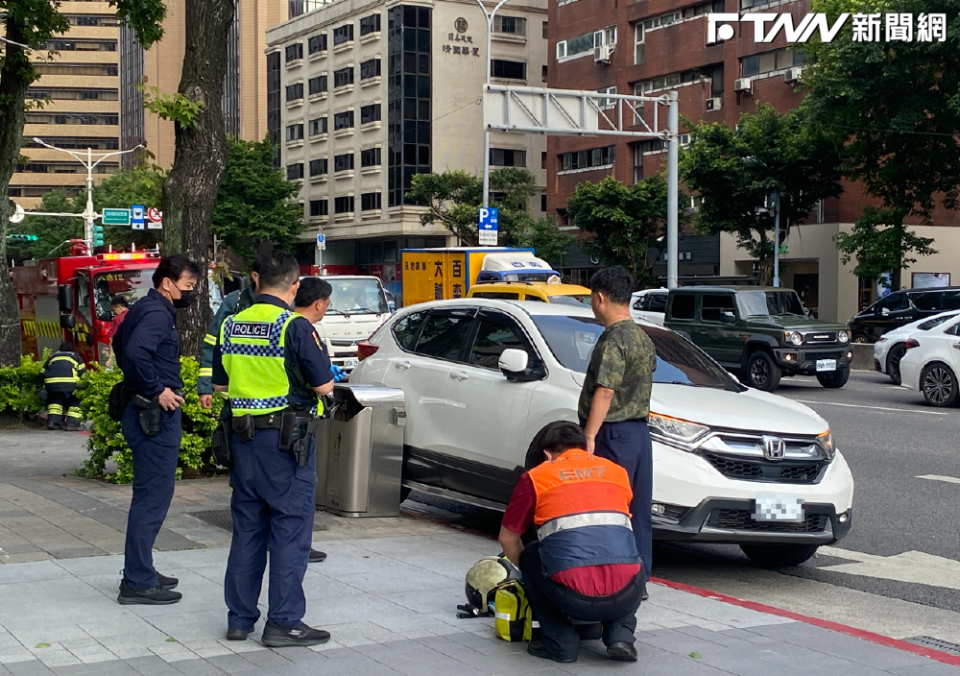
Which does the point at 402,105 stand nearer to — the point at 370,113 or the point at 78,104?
the point at 370,113

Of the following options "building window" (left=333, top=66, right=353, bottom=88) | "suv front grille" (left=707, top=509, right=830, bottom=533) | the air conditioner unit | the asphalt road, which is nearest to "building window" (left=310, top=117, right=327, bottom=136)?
"building window" (left=333, top=66, right=353, bottom=88)

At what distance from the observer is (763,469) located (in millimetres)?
7441

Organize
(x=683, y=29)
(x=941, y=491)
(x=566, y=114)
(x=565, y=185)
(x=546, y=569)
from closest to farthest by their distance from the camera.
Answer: (x=546, y=569), (x=941, y=491), (x=566, y=114), (x=683, y=29), (x=565, y=185)

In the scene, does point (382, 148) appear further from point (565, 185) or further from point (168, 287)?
point (168, 287)

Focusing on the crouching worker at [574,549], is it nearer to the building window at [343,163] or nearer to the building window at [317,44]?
the building window at [343,163]

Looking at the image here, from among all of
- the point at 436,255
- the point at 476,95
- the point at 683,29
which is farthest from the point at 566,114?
the point at 476,95

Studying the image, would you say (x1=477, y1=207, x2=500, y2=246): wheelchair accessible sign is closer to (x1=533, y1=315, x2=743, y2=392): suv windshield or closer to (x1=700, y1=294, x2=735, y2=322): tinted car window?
(x1=700, y1=294, x2=735, y2=322): tinted car window

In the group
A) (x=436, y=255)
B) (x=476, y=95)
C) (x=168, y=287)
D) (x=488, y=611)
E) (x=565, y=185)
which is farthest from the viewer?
(x=476, y=95)

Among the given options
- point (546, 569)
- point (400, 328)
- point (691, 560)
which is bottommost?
point (691, 560)

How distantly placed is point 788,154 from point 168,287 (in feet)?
111

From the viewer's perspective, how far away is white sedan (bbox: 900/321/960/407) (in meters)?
18.3

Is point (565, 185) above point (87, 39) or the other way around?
the other way around

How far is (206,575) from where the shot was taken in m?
7.01

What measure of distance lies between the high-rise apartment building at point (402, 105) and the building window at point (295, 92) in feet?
11.2
